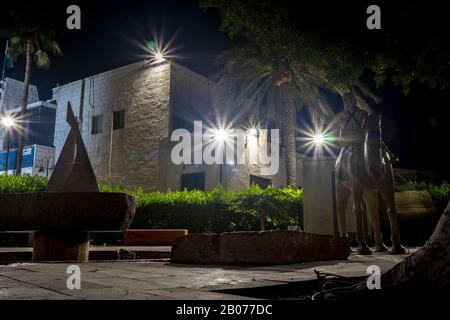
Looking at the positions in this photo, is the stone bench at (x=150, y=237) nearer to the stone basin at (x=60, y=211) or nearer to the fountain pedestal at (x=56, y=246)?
the fountain pedestal at (x=56, y=246)

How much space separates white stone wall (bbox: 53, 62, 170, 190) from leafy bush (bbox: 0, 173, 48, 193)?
309 inches

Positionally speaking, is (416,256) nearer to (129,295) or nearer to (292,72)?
(129,295)

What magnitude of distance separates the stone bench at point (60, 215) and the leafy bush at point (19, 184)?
1111 cm

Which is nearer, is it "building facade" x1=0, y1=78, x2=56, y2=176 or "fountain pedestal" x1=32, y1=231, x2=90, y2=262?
"fountain pedestal" x1=32, y1=231, x2=90, y2=262

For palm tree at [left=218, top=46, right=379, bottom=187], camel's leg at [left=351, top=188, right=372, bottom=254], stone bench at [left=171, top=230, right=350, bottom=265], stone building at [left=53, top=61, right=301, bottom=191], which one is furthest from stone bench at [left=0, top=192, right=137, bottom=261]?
stone building at [left=53, top=61, right=301, bottom=191]

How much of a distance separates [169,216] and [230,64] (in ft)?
24.7

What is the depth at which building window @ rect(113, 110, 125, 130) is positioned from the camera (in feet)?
85.5

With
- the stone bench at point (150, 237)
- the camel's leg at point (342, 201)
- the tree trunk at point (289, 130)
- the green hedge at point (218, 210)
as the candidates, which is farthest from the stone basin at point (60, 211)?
the tree trunk at point (289, 130)

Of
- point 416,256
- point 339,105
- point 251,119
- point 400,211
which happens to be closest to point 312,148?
point 339,105

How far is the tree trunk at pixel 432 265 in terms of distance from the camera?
256 centimetres

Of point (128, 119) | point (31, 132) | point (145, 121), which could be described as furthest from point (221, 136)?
point (31, 132)

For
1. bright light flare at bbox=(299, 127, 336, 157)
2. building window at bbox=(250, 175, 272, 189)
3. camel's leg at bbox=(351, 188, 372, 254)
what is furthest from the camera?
building window at bbox=(250, 175, 272, 189)

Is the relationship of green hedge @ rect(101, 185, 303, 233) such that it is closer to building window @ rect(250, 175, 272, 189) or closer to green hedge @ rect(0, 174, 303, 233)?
green hedge @ rect(0, 174, 303, 233)

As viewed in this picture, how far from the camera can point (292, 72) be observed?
738 inches
